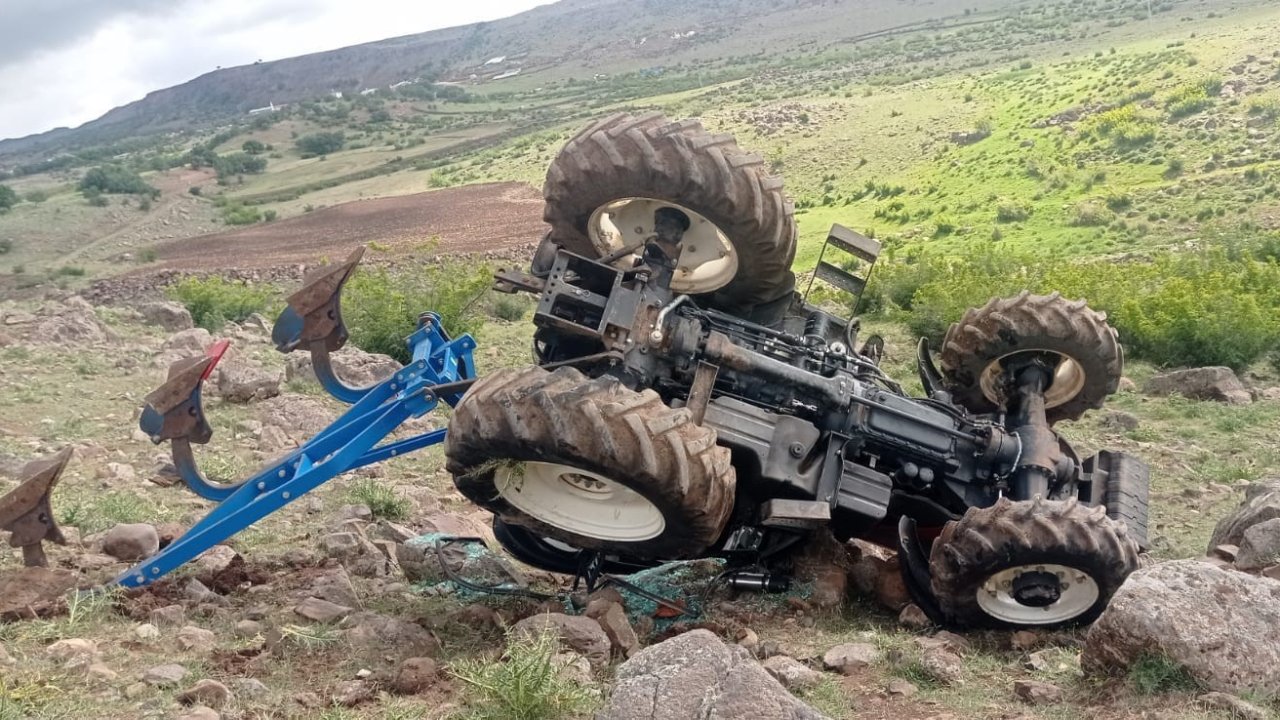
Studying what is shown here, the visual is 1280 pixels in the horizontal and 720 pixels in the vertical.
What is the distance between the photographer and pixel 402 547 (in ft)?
20.9

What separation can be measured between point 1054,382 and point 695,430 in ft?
11.1

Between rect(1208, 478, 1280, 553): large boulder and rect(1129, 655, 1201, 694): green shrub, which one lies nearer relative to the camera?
rect(1129, 655, 1201, 694): green shrub

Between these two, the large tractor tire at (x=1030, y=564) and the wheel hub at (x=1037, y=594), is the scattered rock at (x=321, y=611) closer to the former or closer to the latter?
the large tractor tire at (x=1030, y=564)

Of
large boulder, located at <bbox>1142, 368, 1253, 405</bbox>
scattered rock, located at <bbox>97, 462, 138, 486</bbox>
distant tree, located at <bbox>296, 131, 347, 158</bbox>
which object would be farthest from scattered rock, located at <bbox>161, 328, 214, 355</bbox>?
distant tree, located at <bbox>296, 131, 347, 158</bbox>

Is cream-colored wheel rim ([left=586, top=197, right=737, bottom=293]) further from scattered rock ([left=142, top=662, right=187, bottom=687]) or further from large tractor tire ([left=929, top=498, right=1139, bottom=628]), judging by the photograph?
scattered rock ([left=142, top=662, right=187, bottom=687])

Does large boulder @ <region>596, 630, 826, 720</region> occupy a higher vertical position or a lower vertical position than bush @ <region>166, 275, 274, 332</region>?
higher

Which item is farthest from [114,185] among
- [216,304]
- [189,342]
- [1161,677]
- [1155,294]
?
[1161,677]

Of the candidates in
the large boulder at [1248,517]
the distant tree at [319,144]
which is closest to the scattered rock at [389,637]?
the large boulder at [1248,517]

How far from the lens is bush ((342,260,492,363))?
14.0 metres

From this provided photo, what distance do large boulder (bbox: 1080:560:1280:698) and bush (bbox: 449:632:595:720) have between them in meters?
2.05

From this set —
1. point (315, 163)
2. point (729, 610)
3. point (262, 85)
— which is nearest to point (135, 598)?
point (729, 610)

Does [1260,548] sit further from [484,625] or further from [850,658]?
[484,625]

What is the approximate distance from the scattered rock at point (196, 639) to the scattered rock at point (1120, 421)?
317 inches

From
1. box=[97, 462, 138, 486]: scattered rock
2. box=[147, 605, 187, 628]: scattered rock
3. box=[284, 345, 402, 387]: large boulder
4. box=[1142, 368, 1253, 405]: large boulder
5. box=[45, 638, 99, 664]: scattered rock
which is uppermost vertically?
box=[45, 638, 99, 664]: scattered rock
